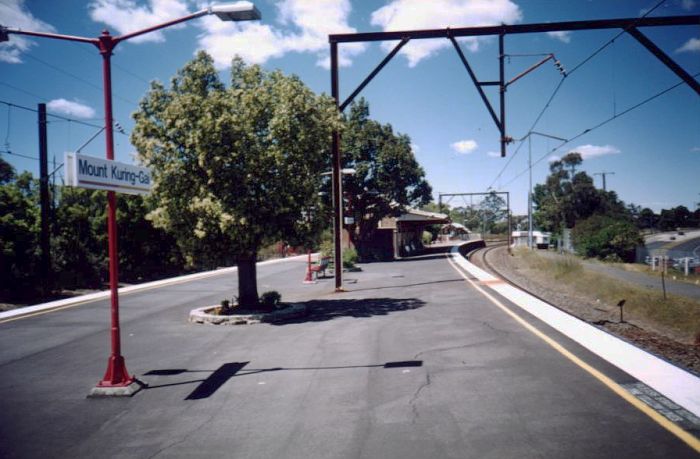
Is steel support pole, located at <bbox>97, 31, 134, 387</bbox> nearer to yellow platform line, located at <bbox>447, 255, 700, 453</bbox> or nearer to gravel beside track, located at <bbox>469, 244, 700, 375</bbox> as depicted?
yellow platform line, located at <bbox>447, 255, 700, 453</bbox>

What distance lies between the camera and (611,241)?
5638 centimetres

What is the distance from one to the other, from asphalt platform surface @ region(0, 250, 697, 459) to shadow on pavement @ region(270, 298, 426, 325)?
0.76m

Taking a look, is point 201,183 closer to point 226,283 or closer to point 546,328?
point 546,328

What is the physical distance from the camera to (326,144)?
1234 cm

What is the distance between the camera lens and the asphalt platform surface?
4.61 m

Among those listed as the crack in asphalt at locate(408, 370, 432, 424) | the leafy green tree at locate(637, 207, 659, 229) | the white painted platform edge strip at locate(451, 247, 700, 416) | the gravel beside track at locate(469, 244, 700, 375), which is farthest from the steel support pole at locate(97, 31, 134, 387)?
the leafy green tree at locate(637, 207, 659, 229)

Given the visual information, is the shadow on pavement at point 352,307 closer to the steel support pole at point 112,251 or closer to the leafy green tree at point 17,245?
the steel support pole at point 112,251

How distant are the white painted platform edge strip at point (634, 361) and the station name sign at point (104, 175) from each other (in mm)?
7792

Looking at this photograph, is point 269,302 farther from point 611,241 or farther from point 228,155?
point 611,241

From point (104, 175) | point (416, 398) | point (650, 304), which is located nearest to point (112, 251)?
point (104, 175)

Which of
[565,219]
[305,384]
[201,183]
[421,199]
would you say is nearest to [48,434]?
[305,384]

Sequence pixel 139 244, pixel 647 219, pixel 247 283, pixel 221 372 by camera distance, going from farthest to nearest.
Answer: pixel 647 219, pixel 139 244, pixel 247 283, pixel 221 372

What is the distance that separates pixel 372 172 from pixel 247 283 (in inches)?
1002

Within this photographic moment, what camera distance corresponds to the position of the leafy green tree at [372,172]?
3641cm
